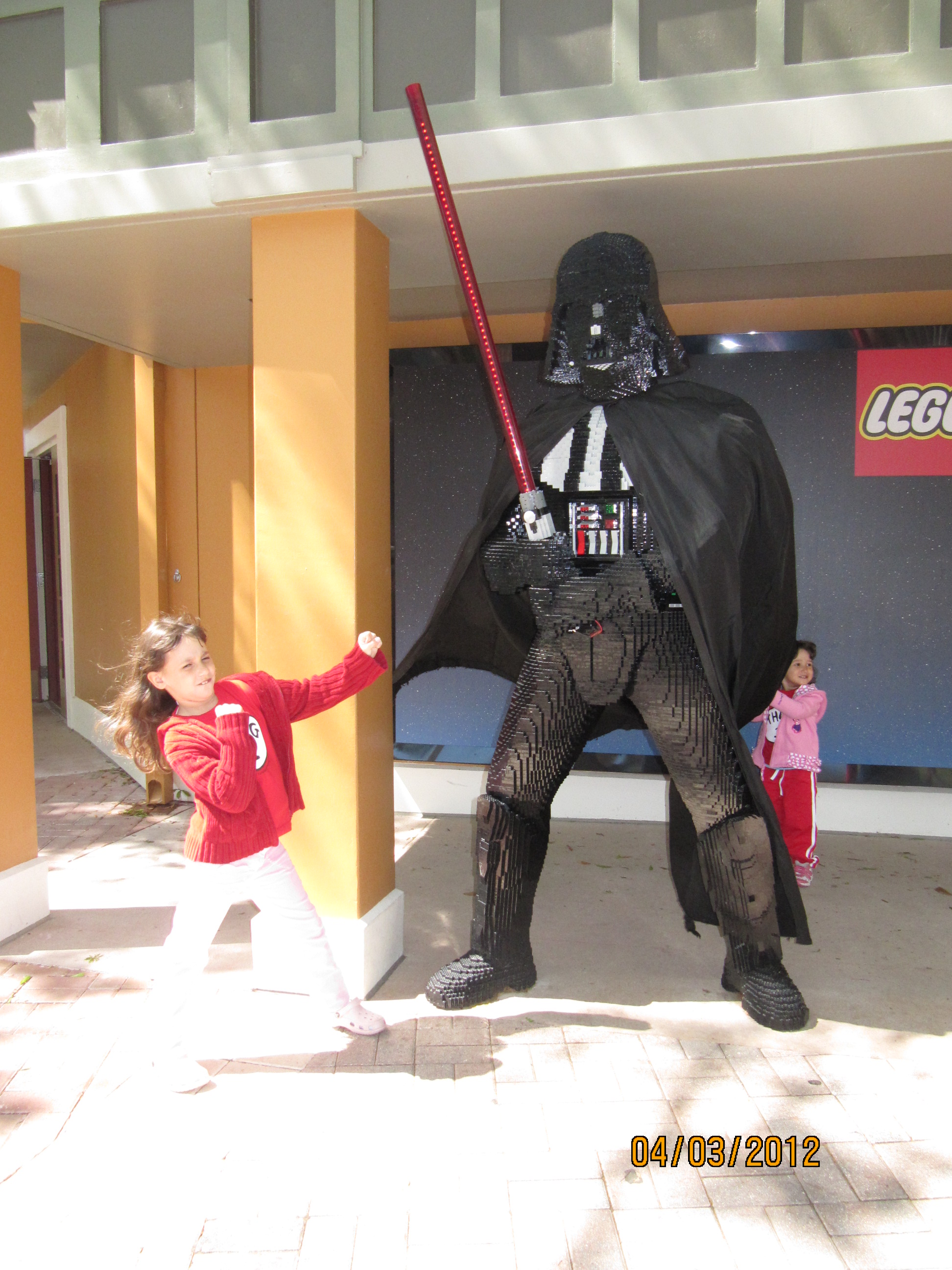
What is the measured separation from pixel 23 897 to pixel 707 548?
9.83ft

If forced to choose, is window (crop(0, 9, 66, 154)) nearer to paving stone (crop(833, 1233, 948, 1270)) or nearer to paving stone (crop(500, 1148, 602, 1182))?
paving stone (crop(500, 1148, 602, 1182))

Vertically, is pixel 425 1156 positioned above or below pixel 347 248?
below

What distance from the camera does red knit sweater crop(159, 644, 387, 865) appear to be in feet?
7.99

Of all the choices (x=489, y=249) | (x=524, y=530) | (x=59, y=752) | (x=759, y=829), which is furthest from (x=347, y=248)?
(x=59, y=752)

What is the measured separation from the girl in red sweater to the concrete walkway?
0.26m

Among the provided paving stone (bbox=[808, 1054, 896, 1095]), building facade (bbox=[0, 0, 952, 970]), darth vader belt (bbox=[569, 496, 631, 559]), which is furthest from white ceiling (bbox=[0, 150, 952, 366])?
paving stone (bbox=[808, 1054, 896, 1095])

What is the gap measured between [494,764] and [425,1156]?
1161 millimetres

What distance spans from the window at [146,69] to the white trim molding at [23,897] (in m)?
2.74

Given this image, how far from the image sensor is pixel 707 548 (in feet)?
8.65

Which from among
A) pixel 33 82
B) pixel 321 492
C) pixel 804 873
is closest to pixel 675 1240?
pixel 321 492

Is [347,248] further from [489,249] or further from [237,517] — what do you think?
[237,517]

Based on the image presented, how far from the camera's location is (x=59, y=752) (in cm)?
736

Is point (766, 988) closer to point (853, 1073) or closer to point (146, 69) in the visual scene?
point (853, 1073)
